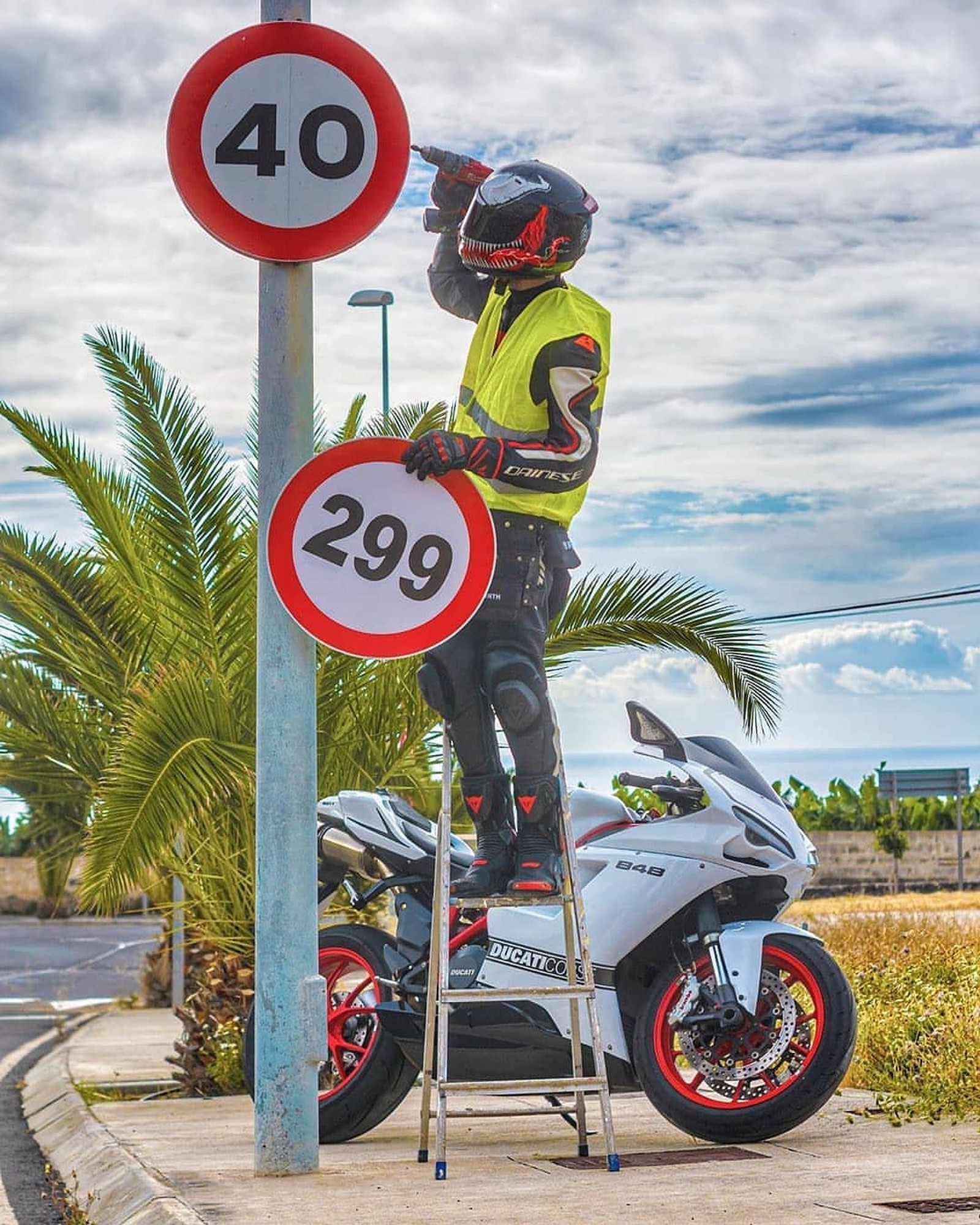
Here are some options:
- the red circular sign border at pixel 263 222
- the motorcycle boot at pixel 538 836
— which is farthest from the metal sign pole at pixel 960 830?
the red circular sign border at pixel 263 222

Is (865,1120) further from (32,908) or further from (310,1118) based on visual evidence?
(32,908)

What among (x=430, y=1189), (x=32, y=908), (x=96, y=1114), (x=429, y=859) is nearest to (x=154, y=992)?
(x=96, y=1114)

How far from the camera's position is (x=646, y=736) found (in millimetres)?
5949

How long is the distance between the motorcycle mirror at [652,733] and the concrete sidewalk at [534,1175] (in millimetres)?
1264

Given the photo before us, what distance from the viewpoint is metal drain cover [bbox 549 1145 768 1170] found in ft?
17.1

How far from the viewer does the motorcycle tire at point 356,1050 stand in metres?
6.09

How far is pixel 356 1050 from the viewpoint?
616cm

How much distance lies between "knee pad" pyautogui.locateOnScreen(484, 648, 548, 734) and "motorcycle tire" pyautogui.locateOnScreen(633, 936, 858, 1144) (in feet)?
3.08

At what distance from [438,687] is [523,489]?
2.27 feet

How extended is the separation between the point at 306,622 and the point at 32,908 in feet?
111

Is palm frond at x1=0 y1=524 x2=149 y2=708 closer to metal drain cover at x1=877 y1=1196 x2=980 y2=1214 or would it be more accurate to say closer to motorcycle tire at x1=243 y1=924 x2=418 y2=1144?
motorcycle tire at x1=243 y1=924 x2=418 y2=1144

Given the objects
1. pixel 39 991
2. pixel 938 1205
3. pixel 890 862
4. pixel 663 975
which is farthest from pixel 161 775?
pixel 890 862

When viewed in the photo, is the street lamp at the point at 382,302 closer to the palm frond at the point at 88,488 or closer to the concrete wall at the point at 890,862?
the palm frond at the point at 88,488

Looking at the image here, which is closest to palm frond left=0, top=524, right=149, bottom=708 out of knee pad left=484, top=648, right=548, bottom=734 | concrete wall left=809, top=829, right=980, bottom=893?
knee pad left=484, top=648, right=548, bottom=734
